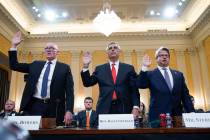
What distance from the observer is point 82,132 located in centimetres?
144

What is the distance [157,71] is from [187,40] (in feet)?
28.8

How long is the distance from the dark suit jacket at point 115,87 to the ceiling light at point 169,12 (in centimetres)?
798

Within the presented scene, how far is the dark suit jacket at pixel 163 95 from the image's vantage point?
2.54m

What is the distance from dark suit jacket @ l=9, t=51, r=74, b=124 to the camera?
264 centimetres

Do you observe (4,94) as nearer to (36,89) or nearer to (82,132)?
(36,89)

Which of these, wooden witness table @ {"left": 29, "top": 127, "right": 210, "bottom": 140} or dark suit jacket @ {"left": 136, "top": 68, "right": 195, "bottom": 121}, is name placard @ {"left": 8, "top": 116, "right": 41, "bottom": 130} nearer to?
wooden witness table @ {"left": 29, "top": 127, "right": 210, "bottom": 140}

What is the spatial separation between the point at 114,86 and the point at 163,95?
0.52m

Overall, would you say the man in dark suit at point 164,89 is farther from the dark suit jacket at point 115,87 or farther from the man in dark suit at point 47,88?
the man in dark suit at point 47,88

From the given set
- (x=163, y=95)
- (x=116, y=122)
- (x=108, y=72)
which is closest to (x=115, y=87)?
(x=108, y=72)

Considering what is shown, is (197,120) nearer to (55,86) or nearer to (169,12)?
(55,86)

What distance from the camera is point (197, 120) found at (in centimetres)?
166

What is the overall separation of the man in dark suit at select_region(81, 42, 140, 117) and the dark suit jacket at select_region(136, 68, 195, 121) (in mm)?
171

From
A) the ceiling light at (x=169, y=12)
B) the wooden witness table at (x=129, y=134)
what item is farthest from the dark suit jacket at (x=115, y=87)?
the ceiling light at (x=169, y=12)

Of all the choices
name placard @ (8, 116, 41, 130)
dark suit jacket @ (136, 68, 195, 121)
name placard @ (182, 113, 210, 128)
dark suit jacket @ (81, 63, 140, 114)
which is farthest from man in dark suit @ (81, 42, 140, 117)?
name placard @ (8, 116, 41, 130)
